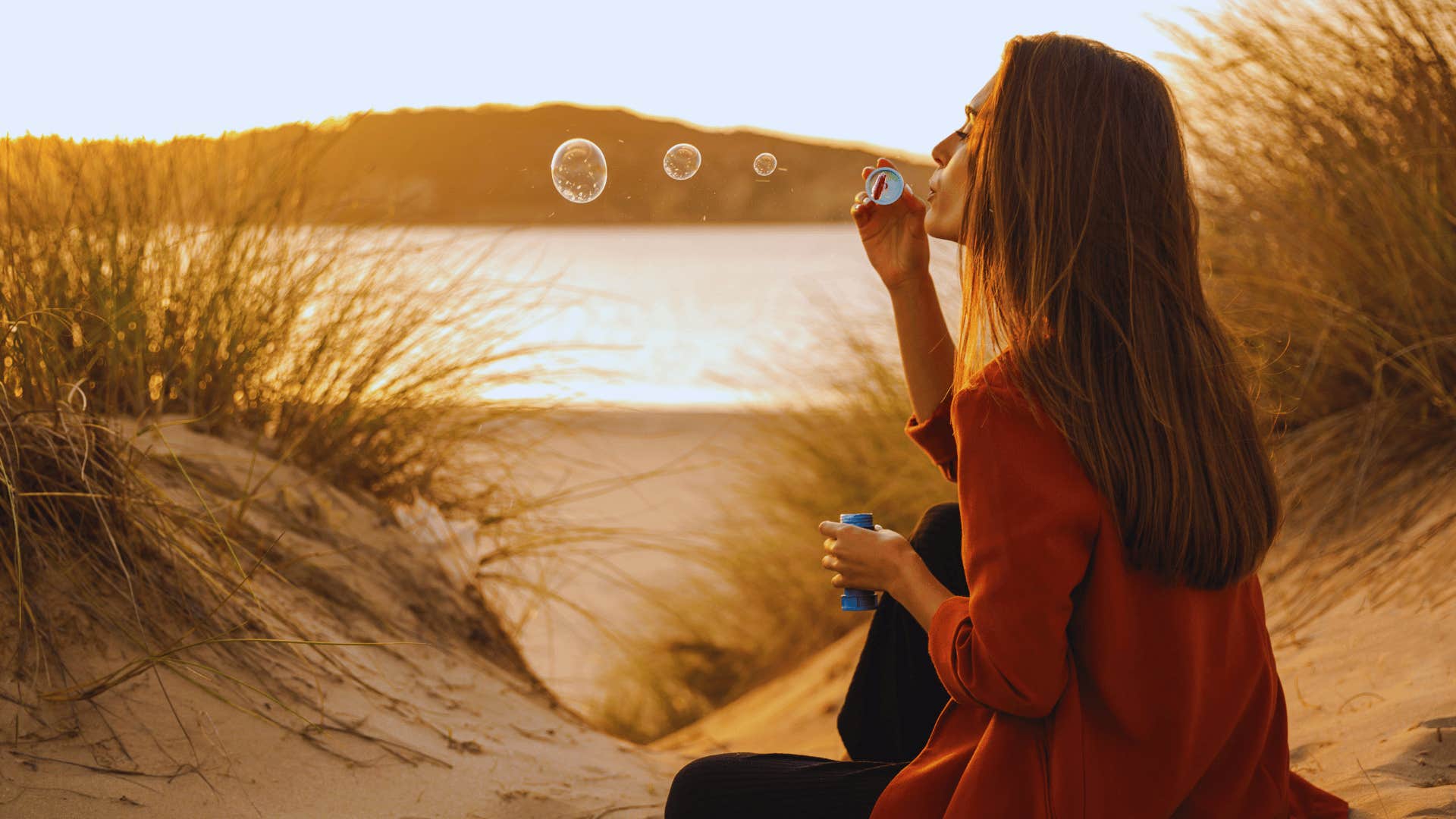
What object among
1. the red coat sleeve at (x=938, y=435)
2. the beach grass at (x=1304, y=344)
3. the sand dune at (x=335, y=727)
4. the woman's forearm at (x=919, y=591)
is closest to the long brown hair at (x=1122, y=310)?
the woman's forearm at (x=919, y=591)

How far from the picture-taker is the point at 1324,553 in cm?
291

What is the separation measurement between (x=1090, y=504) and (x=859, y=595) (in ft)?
1.31

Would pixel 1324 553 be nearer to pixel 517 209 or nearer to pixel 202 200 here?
pixel 517 209

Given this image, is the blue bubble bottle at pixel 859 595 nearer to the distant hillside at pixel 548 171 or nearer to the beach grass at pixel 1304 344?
the distant hillside at pixel 548 171

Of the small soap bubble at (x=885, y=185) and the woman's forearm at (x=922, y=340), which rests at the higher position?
the small soap bubble at (x=885, y=185)

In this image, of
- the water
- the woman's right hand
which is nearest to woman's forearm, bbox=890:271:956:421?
the woman's right hand

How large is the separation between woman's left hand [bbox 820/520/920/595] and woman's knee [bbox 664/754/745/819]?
0.27m

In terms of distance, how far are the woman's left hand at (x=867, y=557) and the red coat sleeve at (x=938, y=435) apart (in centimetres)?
23

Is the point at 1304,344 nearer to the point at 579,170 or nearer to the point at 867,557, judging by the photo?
the point at 579,170

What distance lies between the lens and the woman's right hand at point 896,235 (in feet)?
5.91

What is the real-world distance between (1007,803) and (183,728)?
147 cm

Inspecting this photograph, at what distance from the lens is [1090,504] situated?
4.05 ft

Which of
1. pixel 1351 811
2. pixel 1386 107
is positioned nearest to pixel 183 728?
pixel 1351 811

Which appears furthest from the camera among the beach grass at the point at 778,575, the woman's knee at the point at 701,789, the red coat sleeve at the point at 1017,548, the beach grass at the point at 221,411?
the beach grass at the point at 778,575
